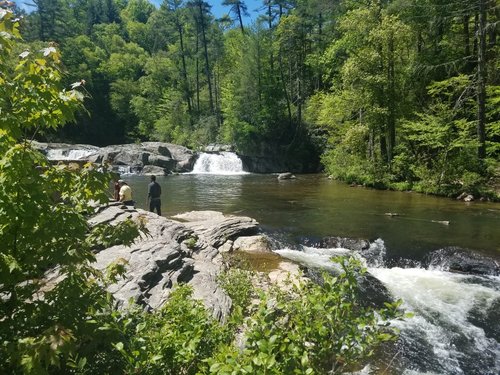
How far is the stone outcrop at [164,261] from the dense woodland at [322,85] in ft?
12.0

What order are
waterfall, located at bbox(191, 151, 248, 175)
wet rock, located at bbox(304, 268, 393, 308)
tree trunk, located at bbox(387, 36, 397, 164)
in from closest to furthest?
wet rock, located at bbox(304, 268, 393, 308)
tree trunk, located at bbox(387, 36, 397, 164)
waterfall, located at bbox(191, 151, 248, 175)

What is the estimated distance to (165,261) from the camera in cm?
754

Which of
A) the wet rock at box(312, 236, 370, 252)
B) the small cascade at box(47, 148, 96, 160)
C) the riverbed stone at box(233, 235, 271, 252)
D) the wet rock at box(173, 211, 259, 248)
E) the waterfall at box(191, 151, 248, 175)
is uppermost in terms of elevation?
the small cascade at box(47, 148, 96, 160)

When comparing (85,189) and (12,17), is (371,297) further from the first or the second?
(12,17)

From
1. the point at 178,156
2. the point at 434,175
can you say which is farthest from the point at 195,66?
the point at 434,175

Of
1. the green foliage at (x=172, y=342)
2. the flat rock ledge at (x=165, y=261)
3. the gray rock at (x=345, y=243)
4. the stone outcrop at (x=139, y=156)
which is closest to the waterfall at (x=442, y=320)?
the gray rock at (x=345, y=243)

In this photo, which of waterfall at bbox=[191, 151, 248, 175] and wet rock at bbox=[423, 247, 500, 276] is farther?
waterfall at bbox=[191, 151, 248, 175]

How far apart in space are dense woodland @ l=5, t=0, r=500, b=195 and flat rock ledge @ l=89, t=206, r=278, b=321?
3.69m

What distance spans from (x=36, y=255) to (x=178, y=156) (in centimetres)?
3640

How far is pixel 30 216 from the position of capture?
3.05 meters

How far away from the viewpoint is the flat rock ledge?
6227 millimetres

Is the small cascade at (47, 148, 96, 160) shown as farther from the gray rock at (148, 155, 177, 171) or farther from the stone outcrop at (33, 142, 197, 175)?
the gray rock at (148, 155, 177, 171)

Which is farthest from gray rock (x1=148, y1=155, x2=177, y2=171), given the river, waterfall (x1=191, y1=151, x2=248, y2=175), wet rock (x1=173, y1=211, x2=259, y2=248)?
wet rock (x1=173, y1=211, x2=259, y2=248)

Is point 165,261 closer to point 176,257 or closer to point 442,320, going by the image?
point 176,257
